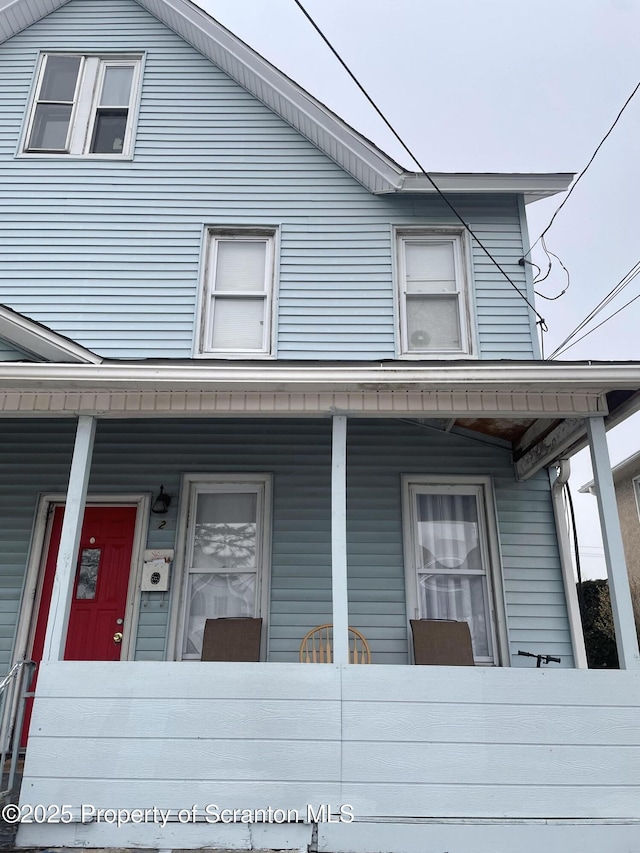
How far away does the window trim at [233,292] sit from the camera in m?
6.33

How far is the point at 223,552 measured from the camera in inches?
227

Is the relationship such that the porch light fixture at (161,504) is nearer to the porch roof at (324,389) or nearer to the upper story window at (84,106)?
the porch roof at (324,389)

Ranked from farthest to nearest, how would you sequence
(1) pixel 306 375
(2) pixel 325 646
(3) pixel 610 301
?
(3) pixel 610 301 → (2) pixel 325 646 → (1) pixel 306 375

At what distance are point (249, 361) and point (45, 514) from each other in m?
2.71

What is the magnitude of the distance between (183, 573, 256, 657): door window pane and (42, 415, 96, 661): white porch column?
1.41 metres

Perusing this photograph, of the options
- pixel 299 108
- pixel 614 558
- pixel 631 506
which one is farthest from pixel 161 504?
pixel 631 506

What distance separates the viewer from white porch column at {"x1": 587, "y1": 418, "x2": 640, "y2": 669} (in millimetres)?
4074

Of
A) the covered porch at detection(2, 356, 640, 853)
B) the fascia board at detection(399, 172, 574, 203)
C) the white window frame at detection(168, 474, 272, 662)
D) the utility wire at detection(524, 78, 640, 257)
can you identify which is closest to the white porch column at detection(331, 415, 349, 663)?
the covered porch at detection(2, 356, 640, 853)

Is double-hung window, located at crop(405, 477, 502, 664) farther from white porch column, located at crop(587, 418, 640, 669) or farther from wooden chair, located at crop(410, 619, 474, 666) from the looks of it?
white porch column, located at crop(587, 418, 640, 669)

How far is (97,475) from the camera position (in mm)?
5875

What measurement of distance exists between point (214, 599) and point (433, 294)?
3.69 m

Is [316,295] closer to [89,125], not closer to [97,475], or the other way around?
[97,475]

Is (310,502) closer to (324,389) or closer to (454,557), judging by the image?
(454,557)

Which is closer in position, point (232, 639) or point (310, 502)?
point (232, 639)
